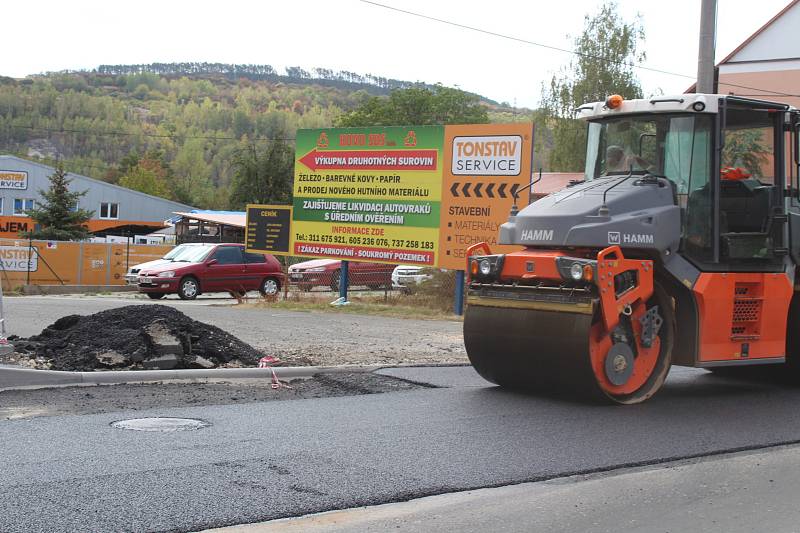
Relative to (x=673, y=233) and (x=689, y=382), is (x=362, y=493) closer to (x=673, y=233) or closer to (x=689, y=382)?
(x=673, y=233)

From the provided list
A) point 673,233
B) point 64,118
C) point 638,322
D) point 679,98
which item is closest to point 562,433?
point 638,322

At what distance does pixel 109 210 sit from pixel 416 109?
85.6ft

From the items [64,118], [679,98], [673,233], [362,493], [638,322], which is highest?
[64,118]

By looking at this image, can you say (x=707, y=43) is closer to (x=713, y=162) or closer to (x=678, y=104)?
(x=678, y=104)

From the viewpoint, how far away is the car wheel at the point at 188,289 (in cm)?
2781

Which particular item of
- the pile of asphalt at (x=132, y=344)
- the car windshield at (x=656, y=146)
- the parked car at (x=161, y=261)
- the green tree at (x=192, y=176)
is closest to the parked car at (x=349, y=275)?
the parked car at (x=161, y=261)

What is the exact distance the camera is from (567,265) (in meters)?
9.08

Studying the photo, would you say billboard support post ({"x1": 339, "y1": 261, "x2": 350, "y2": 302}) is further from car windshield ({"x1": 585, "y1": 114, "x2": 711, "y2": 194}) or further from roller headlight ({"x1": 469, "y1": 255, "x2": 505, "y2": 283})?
roller headlight ({"x1": 469, "y1": 255, "x2": 505, "y2": 283})

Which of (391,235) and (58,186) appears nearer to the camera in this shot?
(391,235)

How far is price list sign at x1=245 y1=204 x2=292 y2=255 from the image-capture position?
80.9 ft

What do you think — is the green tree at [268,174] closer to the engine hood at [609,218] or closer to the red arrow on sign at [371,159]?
the red arrow on sign at [371,159]

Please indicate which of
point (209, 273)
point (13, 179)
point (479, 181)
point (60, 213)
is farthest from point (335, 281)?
point (13, 179)

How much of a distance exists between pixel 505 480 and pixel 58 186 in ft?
156

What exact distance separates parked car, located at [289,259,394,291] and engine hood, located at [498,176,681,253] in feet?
61.7
